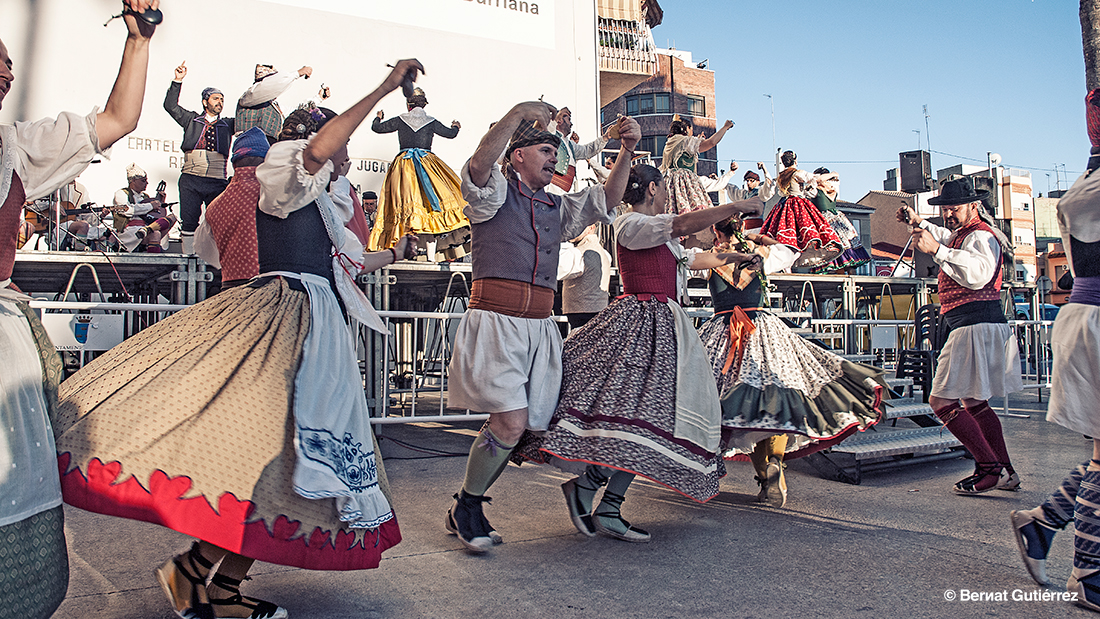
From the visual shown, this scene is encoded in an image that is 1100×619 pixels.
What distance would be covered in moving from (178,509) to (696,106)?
42980 millimetres

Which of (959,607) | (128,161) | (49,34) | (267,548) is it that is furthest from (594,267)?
(49,34)

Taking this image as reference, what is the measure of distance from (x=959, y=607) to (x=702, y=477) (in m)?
1.05

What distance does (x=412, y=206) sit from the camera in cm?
598

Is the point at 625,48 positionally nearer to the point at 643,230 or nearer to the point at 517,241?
the point at 643,230

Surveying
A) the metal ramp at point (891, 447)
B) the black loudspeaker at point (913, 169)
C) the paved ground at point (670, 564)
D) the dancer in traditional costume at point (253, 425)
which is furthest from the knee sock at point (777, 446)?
the black loudspeaker at point (913, 169)

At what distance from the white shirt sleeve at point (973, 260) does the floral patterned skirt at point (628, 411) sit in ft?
6.23

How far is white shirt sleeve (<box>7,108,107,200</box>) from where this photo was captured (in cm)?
196

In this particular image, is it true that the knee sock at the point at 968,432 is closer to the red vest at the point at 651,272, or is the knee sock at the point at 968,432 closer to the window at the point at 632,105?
the red vest at the point at 651,272

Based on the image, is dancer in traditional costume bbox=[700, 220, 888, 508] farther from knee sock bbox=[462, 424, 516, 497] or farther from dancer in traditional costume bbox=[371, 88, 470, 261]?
dancer in traditional costume bbox=[371, 88, 470, 261]

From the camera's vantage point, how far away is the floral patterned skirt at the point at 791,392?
386 cm

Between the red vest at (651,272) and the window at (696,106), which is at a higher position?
the window at (696,106)

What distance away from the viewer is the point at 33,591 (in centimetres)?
179

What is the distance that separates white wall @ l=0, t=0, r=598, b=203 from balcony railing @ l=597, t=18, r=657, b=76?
162cm

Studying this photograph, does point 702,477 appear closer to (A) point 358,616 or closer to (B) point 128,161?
(A) point 358,616
